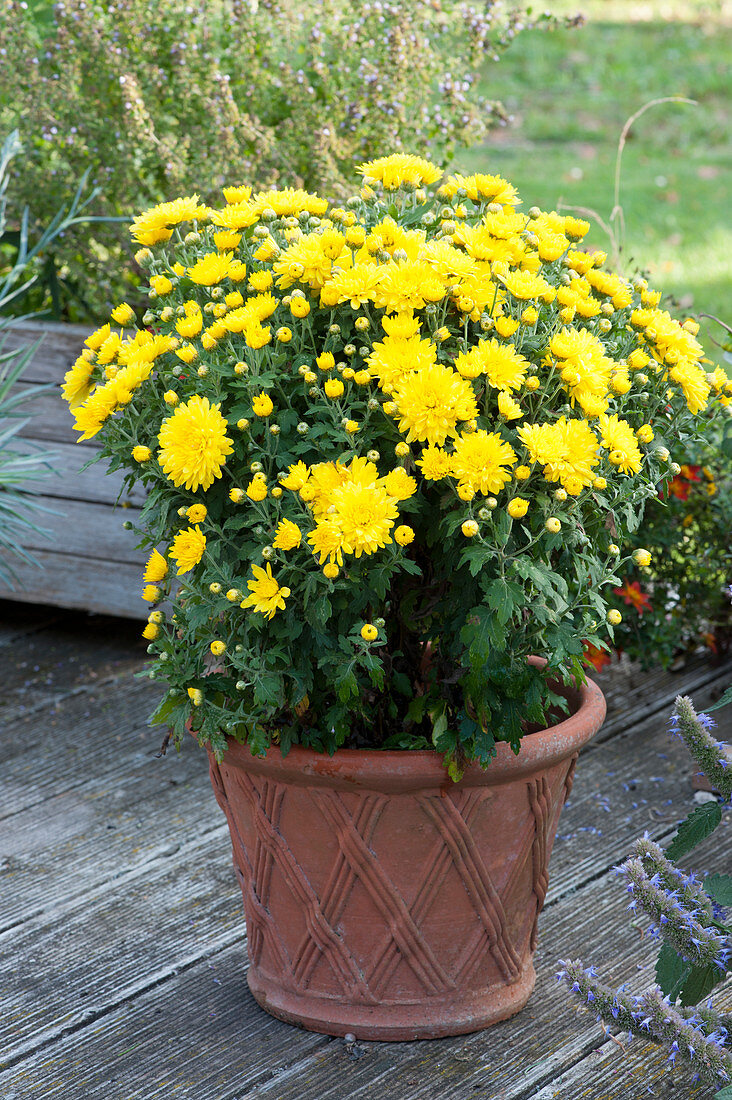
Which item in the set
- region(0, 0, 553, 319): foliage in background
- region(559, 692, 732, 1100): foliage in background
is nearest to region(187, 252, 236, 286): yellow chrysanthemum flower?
region(559, 692, 732, 1100): foliage in background

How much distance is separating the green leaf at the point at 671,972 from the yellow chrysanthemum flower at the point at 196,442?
0.83 m

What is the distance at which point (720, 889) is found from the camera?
1.51 metres

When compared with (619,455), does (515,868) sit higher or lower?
lower

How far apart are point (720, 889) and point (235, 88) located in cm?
221

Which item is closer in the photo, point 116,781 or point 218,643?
point 218,643

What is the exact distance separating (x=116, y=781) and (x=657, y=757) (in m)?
1.12

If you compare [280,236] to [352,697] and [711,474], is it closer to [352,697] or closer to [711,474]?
[352,697]

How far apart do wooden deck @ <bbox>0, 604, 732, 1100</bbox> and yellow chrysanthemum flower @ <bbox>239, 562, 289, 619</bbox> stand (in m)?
0.68

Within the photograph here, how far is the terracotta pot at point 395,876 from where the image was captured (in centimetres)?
159

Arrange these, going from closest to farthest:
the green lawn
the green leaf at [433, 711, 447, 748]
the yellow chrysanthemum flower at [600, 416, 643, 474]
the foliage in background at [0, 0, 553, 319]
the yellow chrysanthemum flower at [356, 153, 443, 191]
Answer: the yellow chrysanthemum flower at [600, 416, 643, 474]
the green leaf at [433, 711, 447, 748]
the yellow chrysanthemum flower at [356, 153, 443, 191]
the foliage in background at [0, 0, 553, 319]
the green lawn

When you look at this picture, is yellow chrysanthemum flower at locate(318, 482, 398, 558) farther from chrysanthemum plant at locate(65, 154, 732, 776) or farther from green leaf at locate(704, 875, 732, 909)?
green leaf at locate(704, 875, 732, 909)

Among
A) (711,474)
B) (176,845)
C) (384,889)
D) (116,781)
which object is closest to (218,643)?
(384,889)

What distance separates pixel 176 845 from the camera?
221 cm

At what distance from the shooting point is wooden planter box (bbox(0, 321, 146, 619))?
116 inches
